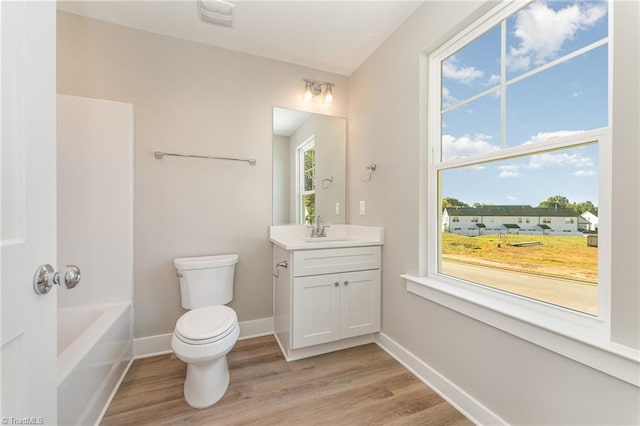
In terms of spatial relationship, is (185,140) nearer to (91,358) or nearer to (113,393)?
(91,358)

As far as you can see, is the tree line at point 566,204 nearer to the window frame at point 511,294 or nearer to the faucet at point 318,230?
the window frame at point 511,294

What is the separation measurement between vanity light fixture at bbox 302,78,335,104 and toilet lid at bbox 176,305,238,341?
194 centimetres

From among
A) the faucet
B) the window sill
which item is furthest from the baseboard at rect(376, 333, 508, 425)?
the faucet

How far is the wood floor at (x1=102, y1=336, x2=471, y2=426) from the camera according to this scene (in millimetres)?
1396

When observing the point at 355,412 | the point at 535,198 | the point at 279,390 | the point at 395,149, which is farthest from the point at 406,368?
the point at 395,149

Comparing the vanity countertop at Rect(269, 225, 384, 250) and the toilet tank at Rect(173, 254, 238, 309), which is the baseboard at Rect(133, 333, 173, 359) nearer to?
the toilet tank at Rect(173, 254, 238, 309)

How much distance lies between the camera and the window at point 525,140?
1080mm

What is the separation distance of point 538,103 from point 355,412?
5.99 feet

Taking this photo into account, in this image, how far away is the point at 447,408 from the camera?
4.83 ft

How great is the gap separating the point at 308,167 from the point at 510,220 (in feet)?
5.46

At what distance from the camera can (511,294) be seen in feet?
4.42

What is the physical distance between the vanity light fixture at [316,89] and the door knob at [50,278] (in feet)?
7.19

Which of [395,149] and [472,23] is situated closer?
[472,23]

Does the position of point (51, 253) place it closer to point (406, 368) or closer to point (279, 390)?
point (279, 390)
